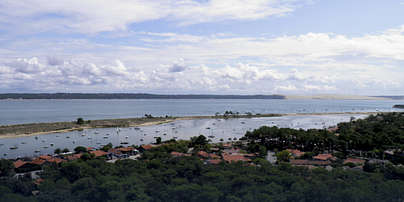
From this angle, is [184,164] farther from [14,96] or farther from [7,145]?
[14,96]

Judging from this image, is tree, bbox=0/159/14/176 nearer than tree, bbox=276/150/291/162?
Yes

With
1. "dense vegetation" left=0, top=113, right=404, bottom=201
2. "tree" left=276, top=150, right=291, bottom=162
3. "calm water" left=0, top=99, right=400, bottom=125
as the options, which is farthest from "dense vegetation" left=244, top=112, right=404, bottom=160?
"calm water" left=0, top=99, right=400, bottom=125

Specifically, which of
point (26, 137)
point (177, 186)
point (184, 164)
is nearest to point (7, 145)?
point (26, 137)

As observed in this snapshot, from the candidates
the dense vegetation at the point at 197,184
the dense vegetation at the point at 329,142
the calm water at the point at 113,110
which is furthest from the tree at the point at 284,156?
the calm water at the point at 113,110

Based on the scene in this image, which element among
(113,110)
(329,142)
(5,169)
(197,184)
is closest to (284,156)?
(329,142)

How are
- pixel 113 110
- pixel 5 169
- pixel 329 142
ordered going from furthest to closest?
pixel 113 110 → pixel 329 142 → pixel 5 169

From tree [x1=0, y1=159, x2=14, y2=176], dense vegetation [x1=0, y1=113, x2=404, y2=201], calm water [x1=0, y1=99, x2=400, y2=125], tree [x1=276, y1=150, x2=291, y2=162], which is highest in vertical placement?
dense vegetation [x1=0, y1=113, x2=404, y2=201]

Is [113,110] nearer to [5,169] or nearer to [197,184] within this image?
[5,169]

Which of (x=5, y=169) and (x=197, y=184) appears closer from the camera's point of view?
(x=197, y=184)

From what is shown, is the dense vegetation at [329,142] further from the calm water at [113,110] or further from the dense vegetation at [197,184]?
the calm water at [113,110]

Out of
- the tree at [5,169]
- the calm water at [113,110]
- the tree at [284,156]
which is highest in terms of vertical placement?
the tree at [5,169]

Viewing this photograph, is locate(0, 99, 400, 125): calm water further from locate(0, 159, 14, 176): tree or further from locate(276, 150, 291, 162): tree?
locate(276, 150, 291, 162): tree

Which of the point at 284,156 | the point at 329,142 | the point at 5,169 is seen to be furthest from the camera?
the point at 329,142
